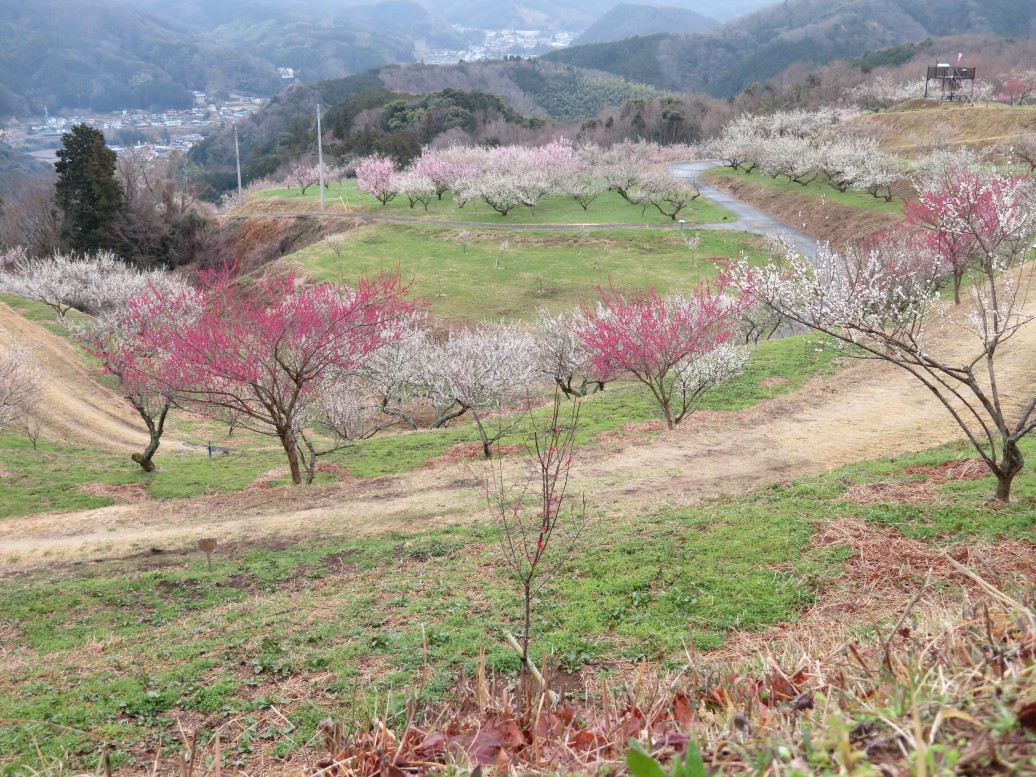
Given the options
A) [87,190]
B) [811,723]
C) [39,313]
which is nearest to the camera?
[811,723]

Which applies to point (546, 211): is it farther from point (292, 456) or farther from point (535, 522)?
point (535, 522)

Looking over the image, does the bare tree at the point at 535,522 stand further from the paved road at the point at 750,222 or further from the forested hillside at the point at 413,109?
the forested hillside at the point at 413,109

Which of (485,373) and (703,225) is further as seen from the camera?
(703,225)

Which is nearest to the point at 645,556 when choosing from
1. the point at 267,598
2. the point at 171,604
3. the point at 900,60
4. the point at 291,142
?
the point at 267,598

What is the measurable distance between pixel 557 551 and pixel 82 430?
21.2m

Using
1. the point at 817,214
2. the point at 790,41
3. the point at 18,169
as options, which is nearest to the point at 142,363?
the point at 817,214

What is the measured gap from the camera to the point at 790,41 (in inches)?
6058

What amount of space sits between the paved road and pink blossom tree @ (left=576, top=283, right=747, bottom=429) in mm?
18477

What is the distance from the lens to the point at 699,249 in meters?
44.2

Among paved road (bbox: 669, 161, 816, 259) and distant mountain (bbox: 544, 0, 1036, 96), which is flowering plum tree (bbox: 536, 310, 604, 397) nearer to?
paved road (bbox: 669, 161, 816, 259)

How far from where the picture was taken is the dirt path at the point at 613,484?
13500 millimetres

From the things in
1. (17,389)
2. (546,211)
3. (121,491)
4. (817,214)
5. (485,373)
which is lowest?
(121,491)

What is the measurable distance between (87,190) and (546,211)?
3298cm

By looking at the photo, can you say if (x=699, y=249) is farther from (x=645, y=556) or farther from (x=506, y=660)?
(x=506, y=660)
